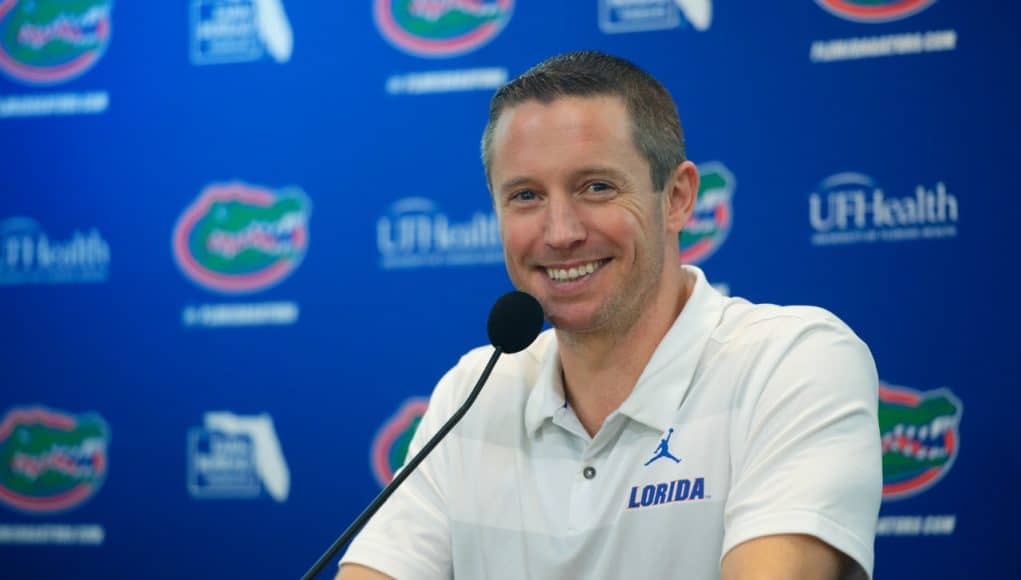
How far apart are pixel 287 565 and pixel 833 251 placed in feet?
5.25

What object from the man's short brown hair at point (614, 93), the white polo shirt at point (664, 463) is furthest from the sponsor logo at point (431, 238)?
the man's short brown hair at point (614, 93)

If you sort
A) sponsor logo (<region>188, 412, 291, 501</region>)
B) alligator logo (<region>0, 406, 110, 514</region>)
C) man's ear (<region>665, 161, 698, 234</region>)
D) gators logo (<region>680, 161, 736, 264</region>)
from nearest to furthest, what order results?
man's ear (<region>665, 161, 698, 234</region>) < gators logo (<region>680, 161, 736, 264</region>) < sponsor logo (<region>188, 412, 291, 501</region>) < alligator logo (<region>0, 406, 110, 514</region>)

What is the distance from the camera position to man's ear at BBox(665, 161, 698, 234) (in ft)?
5.76

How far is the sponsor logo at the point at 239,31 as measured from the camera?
331 centimetres

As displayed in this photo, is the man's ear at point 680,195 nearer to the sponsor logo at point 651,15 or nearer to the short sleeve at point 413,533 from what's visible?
the short sleeve at point 413,533

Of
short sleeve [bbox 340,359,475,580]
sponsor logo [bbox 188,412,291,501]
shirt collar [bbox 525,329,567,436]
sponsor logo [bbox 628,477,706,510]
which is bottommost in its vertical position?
sponsor logo [bbox 188,412,291,501]

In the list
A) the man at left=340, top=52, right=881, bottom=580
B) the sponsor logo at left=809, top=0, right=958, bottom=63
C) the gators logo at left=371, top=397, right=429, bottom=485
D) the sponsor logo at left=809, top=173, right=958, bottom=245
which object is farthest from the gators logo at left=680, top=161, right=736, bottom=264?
the man at left=340, top=52, right=881, bottom=580

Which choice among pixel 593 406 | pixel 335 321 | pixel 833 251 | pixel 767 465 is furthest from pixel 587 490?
pixel 335 321

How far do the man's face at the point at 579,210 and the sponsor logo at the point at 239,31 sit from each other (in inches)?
70.1

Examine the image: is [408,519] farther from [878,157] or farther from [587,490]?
[878,157]

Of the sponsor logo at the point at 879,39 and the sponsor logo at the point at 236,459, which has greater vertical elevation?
the sponsor logo at the point at 879,39

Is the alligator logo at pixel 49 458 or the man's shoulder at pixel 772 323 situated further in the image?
the alligator logo at pixel 49 458

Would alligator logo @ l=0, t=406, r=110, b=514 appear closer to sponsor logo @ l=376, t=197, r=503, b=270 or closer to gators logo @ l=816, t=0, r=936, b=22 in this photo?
sponsor logo @ l=376, t=197, r=503, b=270

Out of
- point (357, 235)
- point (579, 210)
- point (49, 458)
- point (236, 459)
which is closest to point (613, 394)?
point (579, 210)
